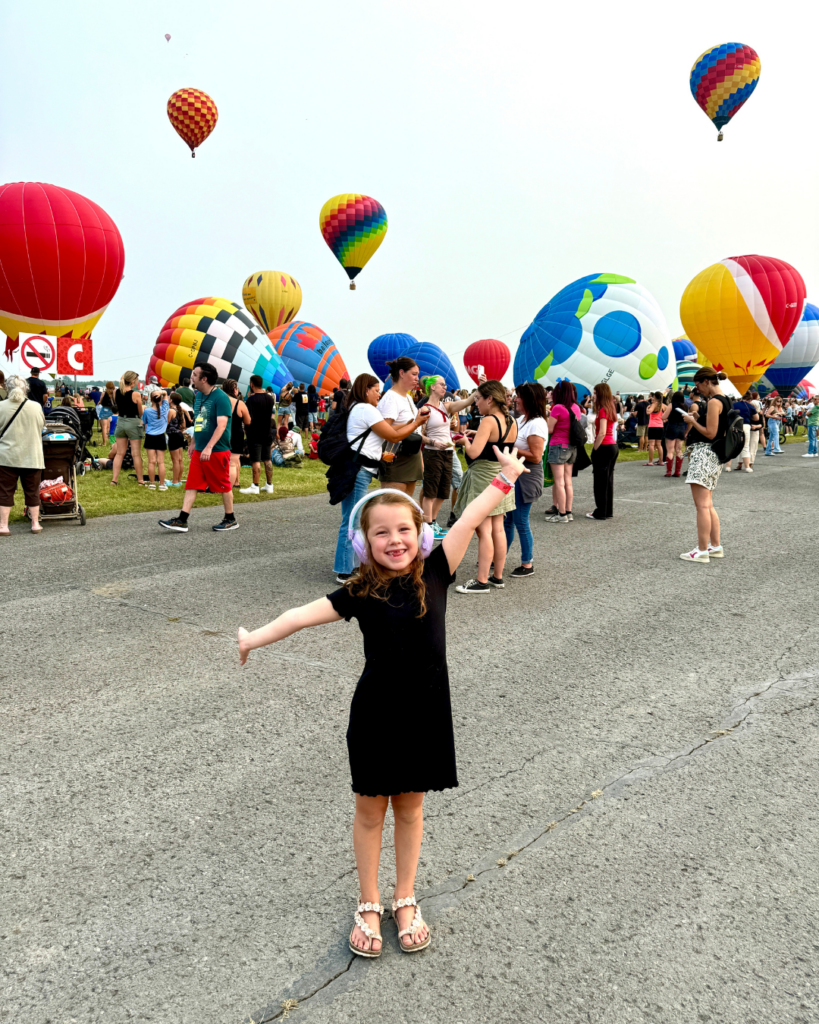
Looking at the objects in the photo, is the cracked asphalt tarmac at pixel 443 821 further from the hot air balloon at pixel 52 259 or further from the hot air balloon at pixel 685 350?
the hot air balloon at pixel 685 350

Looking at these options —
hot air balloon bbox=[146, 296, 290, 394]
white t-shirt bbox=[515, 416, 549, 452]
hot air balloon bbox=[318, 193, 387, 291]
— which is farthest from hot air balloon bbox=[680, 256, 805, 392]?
white t-shirt bbox=[515, 416, 549, 452]

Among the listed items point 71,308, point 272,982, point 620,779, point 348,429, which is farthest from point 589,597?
point 71,308

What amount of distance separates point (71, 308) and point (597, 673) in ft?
74.3

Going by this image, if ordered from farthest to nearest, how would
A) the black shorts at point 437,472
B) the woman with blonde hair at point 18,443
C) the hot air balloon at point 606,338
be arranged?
the hot air balloon at point 606,338
the black shorts at point 437,472
the woman with blonde hair at point 18,443

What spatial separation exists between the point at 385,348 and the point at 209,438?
35634 mm

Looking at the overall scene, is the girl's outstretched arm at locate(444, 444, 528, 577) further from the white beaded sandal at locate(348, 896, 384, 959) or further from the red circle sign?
the red circle sign

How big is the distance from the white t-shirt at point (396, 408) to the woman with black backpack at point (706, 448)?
2.61m

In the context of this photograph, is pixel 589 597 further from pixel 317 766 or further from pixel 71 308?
pixel 71 308

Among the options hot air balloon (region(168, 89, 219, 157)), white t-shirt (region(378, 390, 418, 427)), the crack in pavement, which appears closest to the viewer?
the crack in pavement

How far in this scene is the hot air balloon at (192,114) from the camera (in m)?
30.8

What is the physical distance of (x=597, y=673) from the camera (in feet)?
15.1

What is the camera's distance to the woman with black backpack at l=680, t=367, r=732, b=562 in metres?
7.28

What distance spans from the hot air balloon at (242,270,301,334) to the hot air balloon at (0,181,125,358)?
49.6 ft

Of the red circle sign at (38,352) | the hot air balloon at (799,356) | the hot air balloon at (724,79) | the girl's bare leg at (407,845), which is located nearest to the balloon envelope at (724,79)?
the hot air balloon at (724,79)
